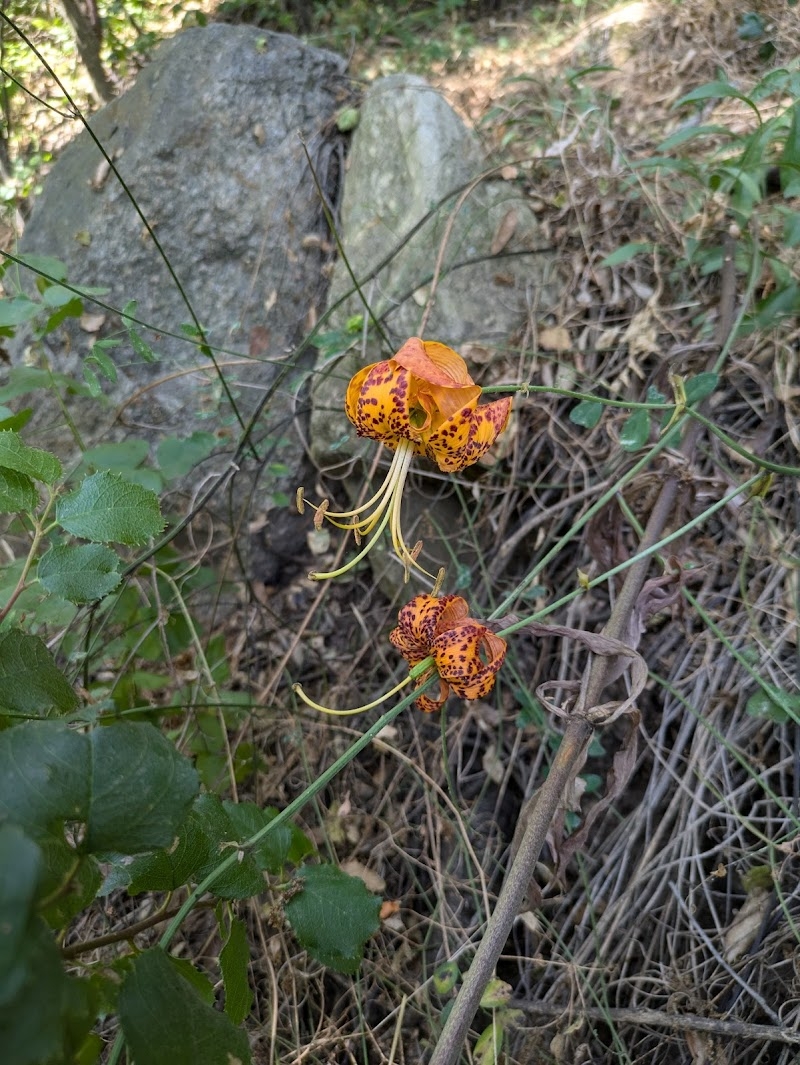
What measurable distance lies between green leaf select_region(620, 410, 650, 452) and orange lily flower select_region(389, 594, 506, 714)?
0.42 m

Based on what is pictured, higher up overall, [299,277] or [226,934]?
[299,277]

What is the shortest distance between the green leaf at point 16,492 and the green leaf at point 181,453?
64cm

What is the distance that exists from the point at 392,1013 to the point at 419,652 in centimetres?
73

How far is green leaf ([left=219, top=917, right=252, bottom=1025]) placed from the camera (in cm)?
79

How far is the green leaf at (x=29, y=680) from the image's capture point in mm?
883

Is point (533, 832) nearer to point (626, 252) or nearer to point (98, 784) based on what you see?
point (98, 784)

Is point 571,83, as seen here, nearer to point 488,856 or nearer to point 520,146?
point 520,146

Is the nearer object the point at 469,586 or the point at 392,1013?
the point at 392,1013

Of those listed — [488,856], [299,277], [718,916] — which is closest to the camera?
[718,916]

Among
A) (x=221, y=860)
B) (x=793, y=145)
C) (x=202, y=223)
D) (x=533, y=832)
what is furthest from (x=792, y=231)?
(x=202, y=223)

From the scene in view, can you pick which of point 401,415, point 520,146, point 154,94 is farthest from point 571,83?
point 401,415

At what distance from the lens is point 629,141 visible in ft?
7.12

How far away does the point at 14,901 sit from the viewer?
438 millimetres

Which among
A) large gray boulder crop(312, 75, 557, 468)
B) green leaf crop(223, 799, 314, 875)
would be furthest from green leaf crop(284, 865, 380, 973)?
large gray boulder crop(312, 75, 557, 468)
